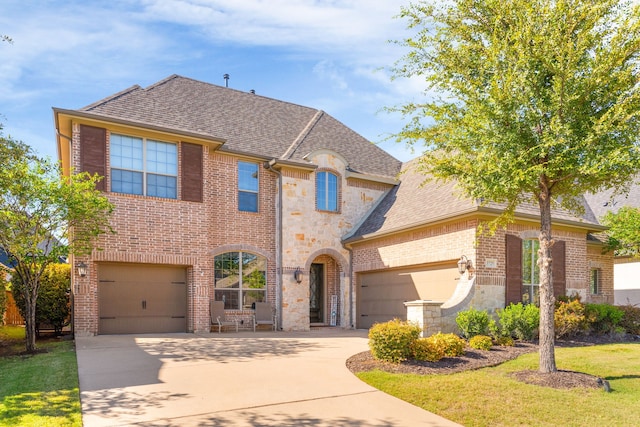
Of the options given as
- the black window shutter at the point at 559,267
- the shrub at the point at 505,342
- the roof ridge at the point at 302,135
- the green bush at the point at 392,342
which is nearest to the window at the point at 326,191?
the roof ridge at the point at 302,135

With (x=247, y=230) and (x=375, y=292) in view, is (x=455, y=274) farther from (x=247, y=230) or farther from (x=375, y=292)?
(x=247, y=230)

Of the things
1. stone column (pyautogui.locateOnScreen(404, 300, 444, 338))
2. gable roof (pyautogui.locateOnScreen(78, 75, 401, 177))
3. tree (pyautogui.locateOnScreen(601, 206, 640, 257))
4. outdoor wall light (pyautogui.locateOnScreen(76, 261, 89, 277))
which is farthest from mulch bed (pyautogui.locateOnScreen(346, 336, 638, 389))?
gable roof (pyautogui.locateOnScreen(78, 75, 401, 177))

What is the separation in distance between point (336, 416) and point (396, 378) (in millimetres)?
2222

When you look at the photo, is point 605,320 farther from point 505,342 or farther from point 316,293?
point 316,293

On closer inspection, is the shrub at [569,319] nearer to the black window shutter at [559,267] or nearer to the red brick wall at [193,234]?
the black window shutter at [559,267]

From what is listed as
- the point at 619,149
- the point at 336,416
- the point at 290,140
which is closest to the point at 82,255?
the point at 290,140

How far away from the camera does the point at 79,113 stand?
1312 centimetres

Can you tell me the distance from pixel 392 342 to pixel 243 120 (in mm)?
11596

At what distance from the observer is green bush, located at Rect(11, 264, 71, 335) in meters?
13.8

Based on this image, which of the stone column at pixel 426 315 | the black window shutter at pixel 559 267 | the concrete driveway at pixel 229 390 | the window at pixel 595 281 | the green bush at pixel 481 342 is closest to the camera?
the concrete driveway at pixel 229 390

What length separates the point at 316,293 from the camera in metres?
18.6

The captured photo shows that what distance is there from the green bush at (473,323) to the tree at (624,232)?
7608 mm

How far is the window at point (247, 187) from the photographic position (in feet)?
53.6

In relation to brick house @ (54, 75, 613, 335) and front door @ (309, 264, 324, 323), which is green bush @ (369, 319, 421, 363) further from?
front door @ (309, 264, 324, 323)
